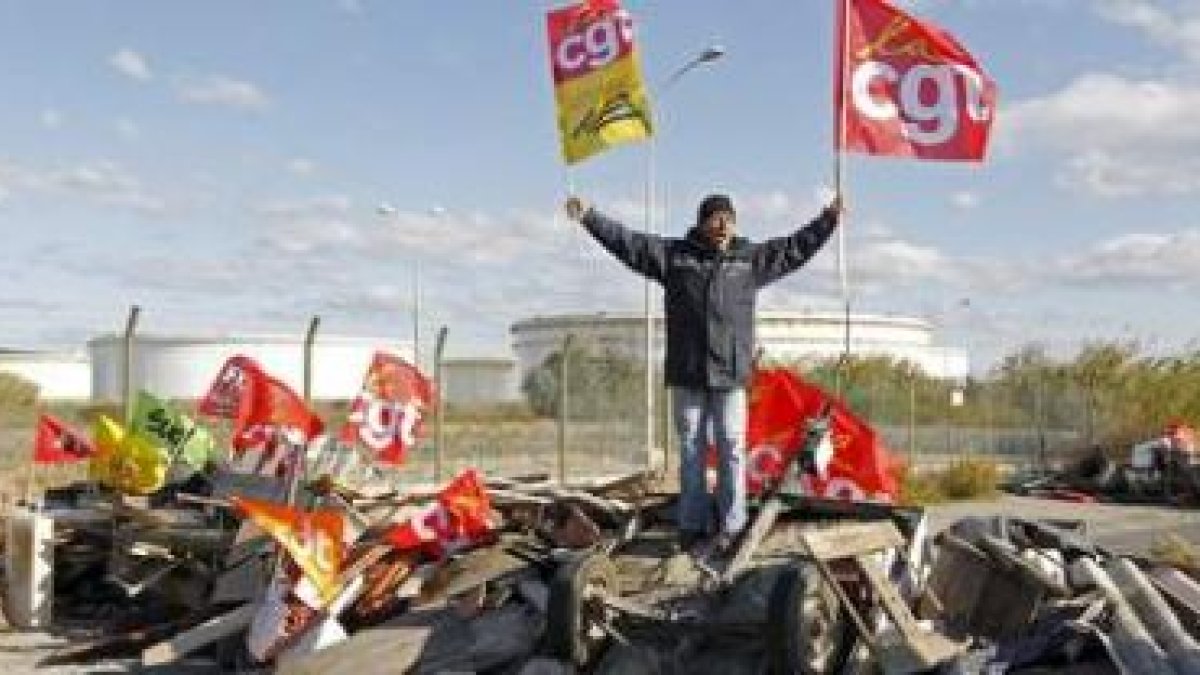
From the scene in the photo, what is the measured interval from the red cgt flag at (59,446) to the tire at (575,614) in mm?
6863

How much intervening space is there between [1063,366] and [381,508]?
31989 millimetres

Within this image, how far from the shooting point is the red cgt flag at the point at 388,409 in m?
14.1

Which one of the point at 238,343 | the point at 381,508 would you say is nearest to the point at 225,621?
the point at 381,508

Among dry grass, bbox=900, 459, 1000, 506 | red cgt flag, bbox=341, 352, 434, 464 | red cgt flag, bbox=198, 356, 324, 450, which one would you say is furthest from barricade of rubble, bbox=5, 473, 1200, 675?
dry grass, bbox=900, 459, 1000, 506

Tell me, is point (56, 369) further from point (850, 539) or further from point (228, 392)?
point (850, 539)

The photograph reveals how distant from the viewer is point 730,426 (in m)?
10.5

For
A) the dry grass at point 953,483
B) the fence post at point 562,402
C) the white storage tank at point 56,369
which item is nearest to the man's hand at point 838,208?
the fence post at point 562,402

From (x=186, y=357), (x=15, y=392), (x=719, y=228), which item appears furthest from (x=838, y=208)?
(x=186, y=357)

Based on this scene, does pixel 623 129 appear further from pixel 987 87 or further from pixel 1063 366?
pixel 1063 366

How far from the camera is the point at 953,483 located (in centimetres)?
2761

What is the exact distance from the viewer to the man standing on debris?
34.3 feet

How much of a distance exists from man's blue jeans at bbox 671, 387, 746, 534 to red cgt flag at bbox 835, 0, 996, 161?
91.0 inches

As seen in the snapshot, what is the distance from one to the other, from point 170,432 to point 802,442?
18.9 ft

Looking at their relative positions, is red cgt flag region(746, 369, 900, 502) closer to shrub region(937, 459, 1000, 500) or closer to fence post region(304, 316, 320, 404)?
fence post region(304, 316, 320, 404)
